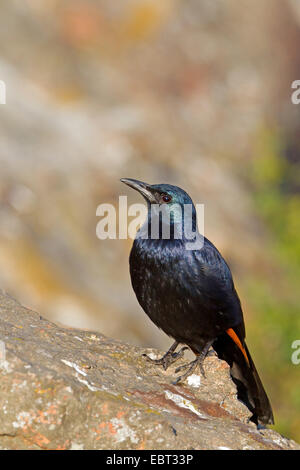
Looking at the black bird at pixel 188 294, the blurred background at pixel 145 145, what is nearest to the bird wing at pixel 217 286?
the black bird at pixel 188 294

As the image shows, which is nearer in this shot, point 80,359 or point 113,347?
point 80,359

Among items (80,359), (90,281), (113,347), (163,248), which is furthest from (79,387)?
(90,281)

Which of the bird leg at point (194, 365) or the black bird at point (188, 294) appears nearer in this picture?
the bird leg at point (194, 365)

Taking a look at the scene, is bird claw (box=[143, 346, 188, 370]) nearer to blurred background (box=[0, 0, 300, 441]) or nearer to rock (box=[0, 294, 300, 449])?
rock (box=[0, 294, 300, 449])

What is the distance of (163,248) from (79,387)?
1.68 m

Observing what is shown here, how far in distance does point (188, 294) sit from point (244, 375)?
2.72ft

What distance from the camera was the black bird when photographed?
491cm

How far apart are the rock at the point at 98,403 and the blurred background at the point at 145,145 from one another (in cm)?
511

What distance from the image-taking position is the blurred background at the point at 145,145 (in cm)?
1069

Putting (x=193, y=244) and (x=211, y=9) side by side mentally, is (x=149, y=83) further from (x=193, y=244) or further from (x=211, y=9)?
(x=193, y=244)

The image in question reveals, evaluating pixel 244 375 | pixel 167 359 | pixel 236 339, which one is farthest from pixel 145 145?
pixel 167 359

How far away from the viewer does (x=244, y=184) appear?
14.4m

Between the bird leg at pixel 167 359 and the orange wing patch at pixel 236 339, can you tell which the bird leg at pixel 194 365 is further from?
the orange wing patch at pixel 236 339

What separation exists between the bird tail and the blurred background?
13.4 ft
